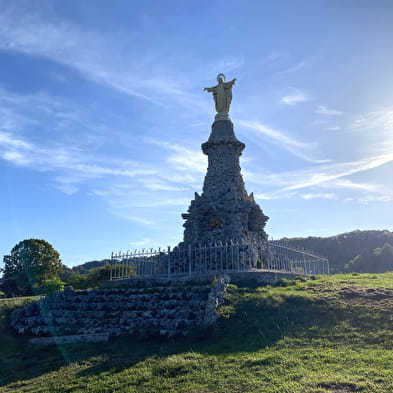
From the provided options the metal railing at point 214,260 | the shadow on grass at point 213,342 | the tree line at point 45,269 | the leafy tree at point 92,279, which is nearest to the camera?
the shadow on grass at point 213,342

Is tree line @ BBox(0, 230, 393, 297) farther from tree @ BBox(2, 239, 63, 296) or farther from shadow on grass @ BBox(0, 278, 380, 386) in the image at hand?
shadow on grass @ BBox(0, 278, 380, 386)

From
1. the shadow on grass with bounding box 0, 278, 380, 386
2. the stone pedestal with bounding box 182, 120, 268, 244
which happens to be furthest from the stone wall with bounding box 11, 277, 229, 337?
the stone pedestal with bounding box 182, 120, 268, 244

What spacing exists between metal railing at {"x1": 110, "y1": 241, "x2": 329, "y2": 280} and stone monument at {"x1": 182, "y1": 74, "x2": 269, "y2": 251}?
771 millimetres

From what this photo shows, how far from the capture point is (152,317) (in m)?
→ 12.4

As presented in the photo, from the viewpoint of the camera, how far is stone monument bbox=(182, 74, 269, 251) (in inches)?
759

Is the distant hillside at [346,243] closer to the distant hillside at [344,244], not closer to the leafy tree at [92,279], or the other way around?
the distant hillside at [344,244]

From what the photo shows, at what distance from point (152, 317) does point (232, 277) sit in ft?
12.1

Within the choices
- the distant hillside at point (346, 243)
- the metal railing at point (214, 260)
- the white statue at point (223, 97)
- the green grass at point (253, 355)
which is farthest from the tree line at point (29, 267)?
the distant hillside at point (346, 243)

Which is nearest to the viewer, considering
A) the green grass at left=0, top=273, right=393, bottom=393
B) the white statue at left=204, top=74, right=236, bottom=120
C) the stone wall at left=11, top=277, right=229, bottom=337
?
the green grass at left=0, top=273, right=393, bottom=393

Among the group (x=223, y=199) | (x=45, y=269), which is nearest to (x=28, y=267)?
(x=45, y=269)

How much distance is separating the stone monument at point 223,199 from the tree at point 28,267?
17.9 meters

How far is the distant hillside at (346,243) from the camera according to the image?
66.5 m

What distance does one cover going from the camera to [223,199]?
2041cm

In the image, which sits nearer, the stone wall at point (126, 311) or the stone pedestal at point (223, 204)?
the stone wall at point (126, 311)
